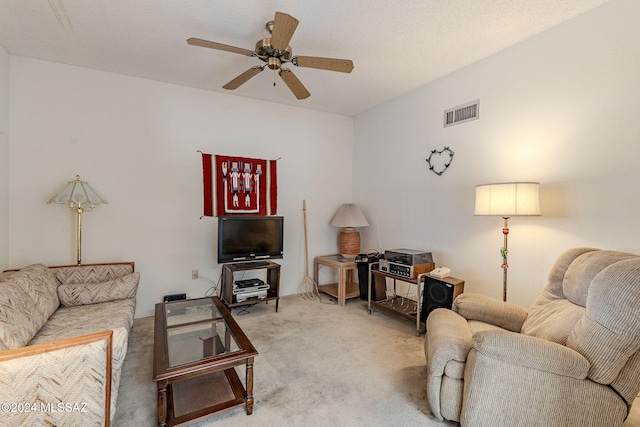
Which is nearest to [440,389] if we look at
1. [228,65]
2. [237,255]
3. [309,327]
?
[309,327]

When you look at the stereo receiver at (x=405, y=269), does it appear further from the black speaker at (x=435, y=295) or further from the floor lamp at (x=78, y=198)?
the floor lamp at (x=78, y=198)

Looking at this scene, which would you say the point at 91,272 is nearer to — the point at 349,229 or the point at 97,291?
the point at 97,291

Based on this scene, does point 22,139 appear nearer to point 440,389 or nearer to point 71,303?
point 71,303

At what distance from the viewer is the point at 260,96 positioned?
3768 mm

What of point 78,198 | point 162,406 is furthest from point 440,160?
point 78,198

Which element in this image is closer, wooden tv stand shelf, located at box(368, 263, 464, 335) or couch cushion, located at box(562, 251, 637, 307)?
couch cushion, located at box(562, 251, 637, 307)

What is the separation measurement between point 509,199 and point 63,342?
9.00 feet

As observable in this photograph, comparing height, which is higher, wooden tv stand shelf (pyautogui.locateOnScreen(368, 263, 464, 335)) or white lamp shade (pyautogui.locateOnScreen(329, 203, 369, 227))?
white lamp shade (pyautogui.locateOnScreen(329, 203, 369, 227))

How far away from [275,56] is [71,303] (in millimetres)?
2646

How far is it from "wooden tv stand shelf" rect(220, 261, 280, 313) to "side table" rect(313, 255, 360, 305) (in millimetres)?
758

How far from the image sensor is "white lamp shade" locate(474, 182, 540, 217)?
2150 millimetres

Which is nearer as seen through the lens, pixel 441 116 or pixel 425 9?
pixel 425 9

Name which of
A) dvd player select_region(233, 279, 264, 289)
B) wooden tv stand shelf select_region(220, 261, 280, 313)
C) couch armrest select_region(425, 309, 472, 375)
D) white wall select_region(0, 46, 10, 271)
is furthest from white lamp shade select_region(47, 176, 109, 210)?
couch armrest select_region(425, 309, 472, 375)

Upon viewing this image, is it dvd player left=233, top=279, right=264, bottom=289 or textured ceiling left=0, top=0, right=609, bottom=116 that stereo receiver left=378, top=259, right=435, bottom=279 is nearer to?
dvd player left=233, top=279, right=264, bottom=289
